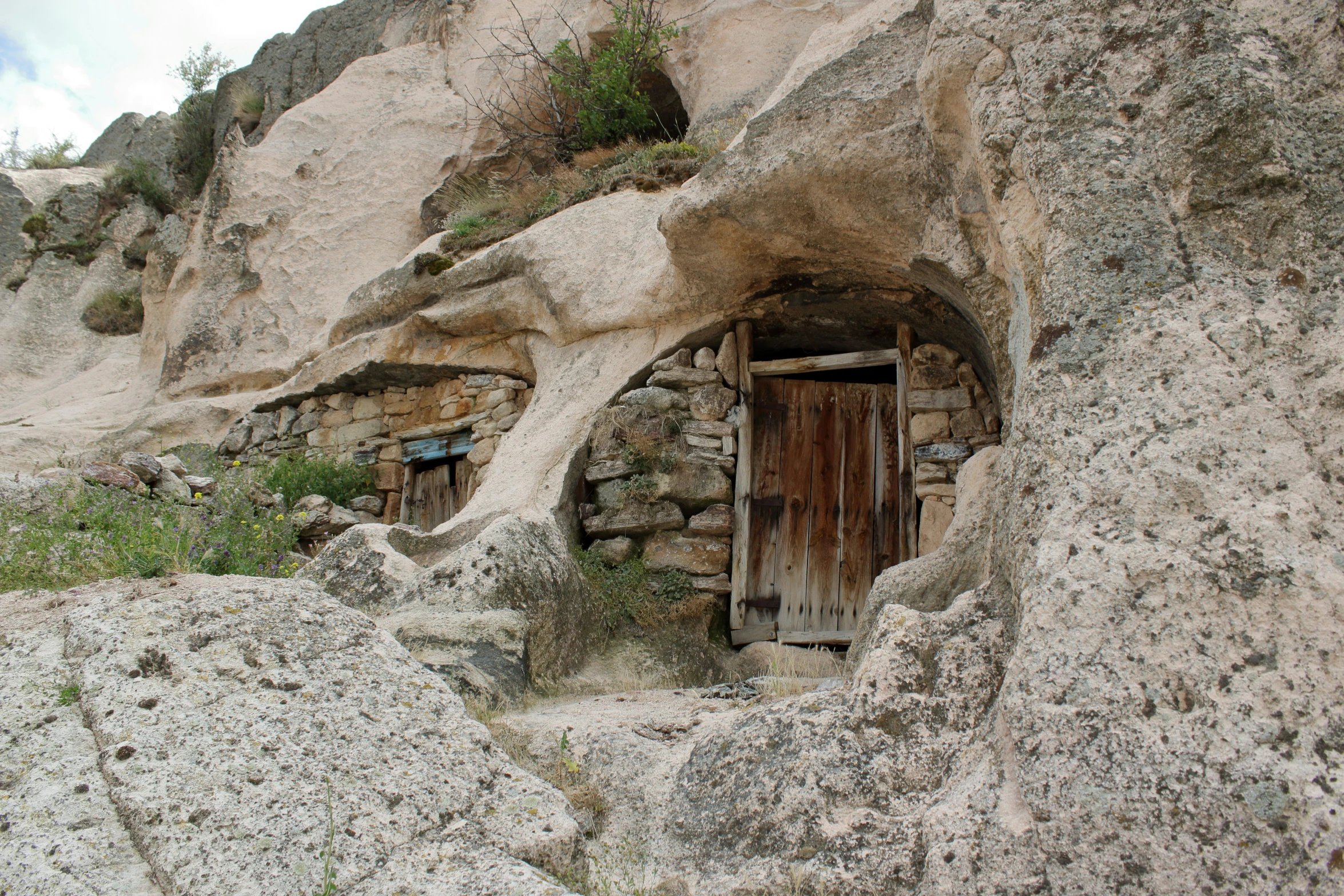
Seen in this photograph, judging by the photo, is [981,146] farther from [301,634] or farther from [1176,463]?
Result: [301,634]

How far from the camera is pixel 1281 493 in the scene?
79.2 inches

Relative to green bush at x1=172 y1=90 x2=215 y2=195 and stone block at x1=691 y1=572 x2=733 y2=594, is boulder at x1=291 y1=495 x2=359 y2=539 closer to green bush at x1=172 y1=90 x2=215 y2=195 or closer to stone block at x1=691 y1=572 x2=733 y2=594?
stone block at x1=691 y1=572 x2=733 y2=594

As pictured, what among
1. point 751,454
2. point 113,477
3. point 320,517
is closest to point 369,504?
point 320,517

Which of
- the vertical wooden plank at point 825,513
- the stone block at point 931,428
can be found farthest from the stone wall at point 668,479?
the stone block at point 931,428

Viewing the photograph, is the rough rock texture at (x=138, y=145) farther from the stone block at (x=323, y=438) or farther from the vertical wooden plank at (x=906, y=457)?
the vertical wooden plank at (x=906, y=457)

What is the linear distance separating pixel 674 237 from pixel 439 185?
4679mm

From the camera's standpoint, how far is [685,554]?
5070mm

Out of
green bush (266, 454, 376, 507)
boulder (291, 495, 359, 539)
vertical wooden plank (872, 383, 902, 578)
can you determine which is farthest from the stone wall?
green bush (266, 454, 376, 507)

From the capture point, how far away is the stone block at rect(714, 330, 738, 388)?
5480 millimetres

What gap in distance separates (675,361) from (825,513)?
1225mm

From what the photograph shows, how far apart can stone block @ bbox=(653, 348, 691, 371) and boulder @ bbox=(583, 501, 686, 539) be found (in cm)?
82

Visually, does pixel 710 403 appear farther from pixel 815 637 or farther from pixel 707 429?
pixel 815 637

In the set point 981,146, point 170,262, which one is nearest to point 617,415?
point 981,146

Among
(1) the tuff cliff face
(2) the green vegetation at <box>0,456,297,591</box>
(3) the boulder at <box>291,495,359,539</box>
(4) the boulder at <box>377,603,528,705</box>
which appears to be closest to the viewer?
(1) the tuff cliff face
